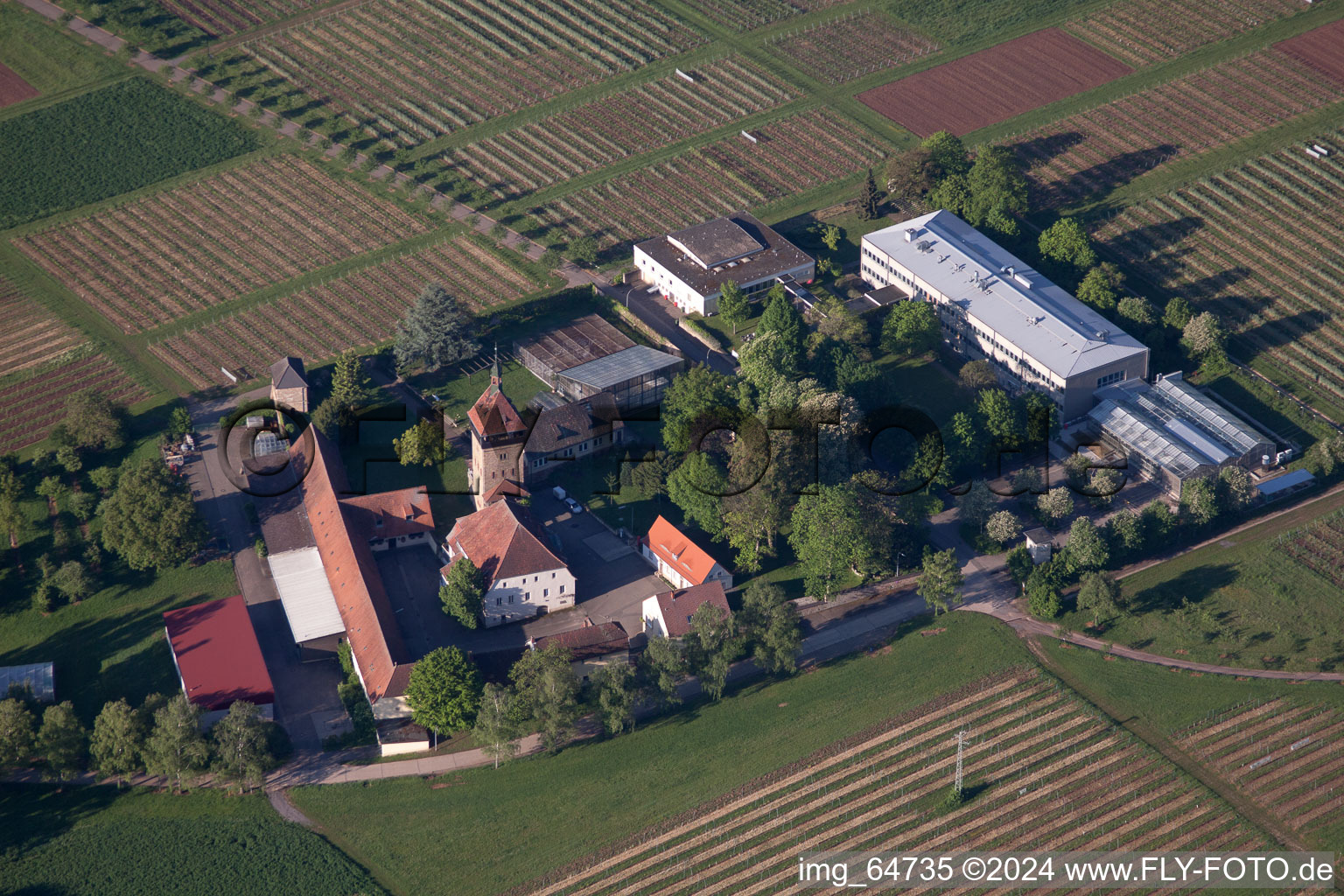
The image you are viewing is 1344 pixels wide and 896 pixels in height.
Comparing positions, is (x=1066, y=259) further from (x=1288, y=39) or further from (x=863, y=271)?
(x=1288, y=39)

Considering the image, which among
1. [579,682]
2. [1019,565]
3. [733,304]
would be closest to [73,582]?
[579,682]

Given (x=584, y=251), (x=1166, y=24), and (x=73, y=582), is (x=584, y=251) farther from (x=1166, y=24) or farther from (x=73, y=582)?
(x=1166, y=24)

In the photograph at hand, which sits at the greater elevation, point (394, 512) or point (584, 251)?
point (584, 251)

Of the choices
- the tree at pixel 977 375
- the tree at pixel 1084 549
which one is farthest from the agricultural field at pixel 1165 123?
the tree at pixel 1084 549

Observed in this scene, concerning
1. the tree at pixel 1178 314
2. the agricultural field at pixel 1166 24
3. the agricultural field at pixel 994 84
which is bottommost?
the tree at pixel 1178 314

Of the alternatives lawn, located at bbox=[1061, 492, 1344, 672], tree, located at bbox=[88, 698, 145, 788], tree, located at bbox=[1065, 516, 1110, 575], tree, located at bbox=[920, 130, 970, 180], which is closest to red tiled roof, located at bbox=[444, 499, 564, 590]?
tree, located at bbox=[88, 698, 145, 788]

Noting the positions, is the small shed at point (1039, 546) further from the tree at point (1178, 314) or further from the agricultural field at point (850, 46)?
the agricultural field at point (850, 46)

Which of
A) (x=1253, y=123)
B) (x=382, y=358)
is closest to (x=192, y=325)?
(x=382, y=358)
